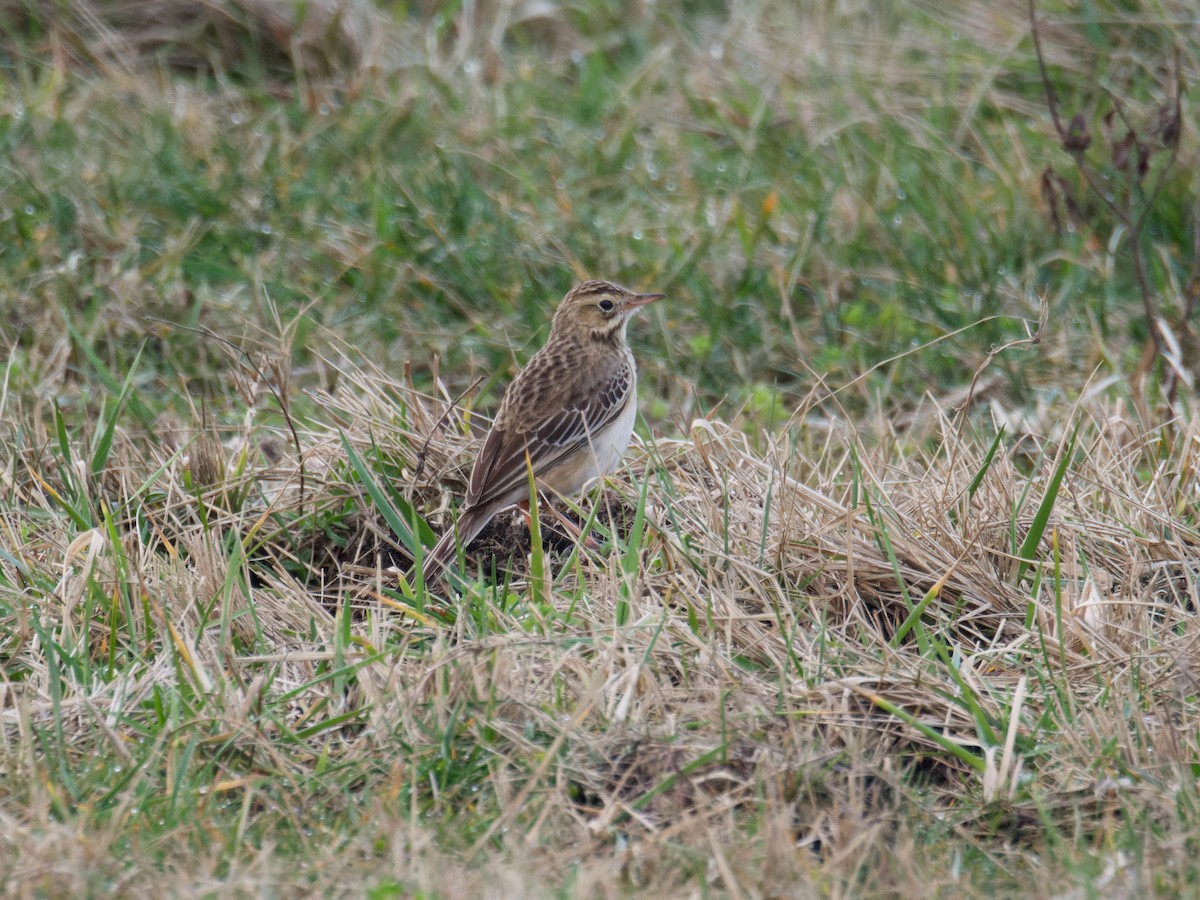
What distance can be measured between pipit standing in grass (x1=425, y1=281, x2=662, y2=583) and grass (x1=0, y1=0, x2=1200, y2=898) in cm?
19

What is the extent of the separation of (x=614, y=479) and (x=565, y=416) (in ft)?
1.22

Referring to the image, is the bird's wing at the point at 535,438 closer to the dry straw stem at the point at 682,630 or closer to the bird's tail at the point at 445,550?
the bird's tail at the point at 445,550

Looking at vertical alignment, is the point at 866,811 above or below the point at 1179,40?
below

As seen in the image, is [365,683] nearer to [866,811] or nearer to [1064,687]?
[866,811]

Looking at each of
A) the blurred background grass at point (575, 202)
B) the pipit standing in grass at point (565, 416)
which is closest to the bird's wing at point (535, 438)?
the pipit standing in grass at point (565, 416)

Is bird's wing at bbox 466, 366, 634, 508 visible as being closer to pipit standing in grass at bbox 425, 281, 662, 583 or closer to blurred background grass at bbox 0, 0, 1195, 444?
pipit standing in grass at bbox 425, 281, 662, 583

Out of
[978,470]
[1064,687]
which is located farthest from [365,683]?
[978,470]

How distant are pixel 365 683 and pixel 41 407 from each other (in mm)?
2773

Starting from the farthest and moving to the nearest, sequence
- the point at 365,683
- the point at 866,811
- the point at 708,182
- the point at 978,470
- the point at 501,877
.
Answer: the point at 708,182
the point at 978,470
the point at 365,683
the point at 866,811
the point at 501,877

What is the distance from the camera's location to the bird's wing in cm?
562

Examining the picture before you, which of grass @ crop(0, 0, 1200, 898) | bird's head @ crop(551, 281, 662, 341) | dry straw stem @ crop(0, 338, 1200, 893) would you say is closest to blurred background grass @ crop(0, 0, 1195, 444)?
grass @ crop(0, 0, 1200, 898)

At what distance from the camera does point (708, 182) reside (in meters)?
9.04

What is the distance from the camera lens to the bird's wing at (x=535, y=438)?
5.62 metres

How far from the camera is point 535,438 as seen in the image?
5.97 meters
